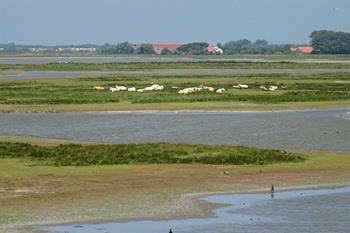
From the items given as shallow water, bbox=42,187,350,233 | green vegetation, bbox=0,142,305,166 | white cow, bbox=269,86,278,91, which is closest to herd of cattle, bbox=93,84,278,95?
white cow, bbox=269,86,278,91

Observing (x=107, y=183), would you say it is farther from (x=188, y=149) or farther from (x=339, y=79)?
(x=339, y=79)

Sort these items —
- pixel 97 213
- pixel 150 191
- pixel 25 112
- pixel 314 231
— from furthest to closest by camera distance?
pixel 25 112 < pixel 150 191 < pixel 97 213 < pixel 314 231

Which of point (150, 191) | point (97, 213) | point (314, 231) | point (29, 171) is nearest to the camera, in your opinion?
point (314, 231)

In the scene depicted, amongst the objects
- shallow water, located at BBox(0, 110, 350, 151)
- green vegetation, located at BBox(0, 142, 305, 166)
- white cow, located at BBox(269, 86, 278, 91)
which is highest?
green vegetation, located at BBox(0, 142, 305, 166)

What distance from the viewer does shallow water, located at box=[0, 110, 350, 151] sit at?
37309mm

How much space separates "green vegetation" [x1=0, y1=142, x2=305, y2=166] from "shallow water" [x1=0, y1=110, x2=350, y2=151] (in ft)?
13.2

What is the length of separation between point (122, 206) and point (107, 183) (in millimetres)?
3151

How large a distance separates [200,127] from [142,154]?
1208 centimetres

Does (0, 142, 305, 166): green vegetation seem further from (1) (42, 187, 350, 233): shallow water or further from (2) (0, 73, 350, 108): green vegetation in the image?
(2) (0, 73, 350, 108): green vegetation

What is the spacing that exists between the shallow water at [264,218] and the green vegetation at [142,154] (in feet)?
19.0

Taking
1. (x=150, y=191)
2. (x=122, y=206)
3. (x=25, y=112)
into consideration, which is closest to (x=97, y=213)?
(x=122, y=206)

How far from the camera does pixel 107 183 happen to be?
25.2m

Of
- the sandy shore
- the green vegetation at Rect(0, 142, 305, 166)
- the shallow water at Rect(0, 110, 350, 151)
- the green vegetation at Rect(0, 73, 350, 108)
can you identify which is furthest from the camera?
the green vegetation at Rect(0, 73, 350, 108)

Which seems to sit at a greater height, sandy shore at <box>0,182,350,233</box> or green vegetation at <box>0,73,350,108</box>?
sandy shore at <box>0,182,350,233</box>
